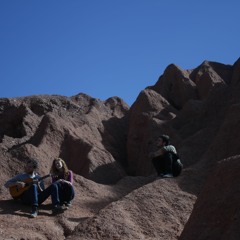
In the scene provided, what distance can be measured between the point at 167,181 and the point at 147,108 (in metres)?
9.84

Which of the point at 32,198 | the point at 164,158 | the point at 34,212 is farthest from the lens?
the point at 164,158

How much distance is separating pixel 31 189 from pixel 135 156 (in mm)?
9083

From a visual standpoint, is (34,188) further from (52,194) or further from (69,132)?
(69,132)

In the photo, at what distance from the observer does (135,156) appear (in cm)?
1947

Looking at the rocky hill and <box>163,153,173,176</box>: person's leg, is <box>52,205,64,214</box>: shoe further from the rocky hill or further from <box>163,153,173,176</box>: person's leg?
<box>163,153,173,176</box>: person's leg

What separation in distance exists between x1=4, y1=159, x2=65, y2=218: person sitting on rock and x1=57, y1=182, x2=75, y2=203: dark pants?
0.19m

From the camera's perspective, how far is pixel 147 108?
20.8 meters

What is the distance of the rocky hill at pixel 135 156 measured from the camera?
22.9 feet

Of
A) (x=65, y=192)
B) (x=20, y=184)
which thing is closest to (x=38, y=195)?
(x=20, y=184)

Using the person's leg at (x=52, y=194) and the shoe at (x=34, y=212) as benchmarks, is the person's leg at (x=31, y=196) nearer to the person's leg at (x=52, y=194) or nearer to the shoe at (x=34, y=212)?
the shoe at (x=34, y=212)

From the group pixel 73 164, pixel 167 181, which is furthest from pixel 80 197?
pixel 73 164

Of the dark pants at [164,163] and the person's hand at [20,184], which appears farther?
the dark pants at [164,163]

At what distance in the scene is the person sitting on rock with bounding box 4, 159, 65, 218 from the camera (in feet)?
35.1

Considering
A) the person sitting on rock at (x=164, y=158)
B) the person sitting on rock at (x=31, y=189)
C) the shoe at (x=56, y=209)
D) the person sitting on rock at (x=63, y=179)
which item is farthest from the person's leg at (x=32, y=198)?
the person sitting on rock at (x=164, y=158)
